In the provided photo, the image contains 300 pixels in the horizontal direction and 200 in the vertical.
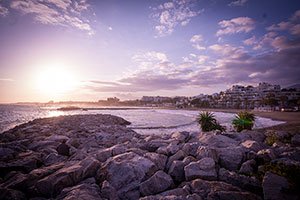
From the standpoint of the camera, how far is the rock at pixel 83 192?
4.71 m

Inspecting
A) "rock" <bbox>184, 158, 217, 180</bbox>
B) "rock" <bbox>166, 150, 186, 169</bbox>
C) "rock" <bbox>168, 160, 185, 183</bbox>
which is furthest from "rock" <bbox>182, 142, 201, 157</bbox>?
"rock" <bbox>184, 158, 217, 180</bbox>

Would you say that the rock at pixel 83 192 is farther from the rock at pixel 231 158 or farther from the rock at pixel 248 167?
the rock at pixel 248 167

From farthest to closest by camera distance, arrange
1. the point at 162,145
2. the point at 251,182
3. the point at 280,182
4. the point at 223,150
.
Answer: the point at 162,145, the point at 223,150, the point at 251,182, the point at 280,182

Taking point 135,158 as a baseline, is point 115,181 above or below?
below

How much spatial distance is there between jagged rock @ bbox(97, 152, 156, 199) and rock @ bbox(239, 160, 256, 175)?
2.73 metres

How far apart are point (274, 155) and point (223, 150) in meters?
1.66

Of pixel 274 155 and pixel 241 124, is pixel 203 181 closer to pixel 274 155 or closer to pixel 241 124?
pixel 274 155

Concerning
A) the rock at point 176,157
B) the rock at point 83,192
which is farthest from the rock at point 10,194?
the rock at point 176,157

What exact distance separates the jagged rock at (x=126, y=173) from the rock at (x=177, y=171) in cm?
62

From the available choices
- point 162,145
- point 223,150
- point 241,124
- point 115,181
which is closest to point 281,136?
point 241,124

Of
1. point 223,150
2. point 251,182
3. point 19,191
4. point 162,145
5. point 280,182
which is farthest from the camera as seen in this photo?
point 162,145

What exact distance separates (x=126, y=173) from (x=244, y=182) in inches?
129

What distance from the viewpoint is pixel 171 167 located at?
6.43m

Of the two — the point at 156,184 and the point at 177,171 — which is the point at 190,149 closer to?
the point at 177,171
